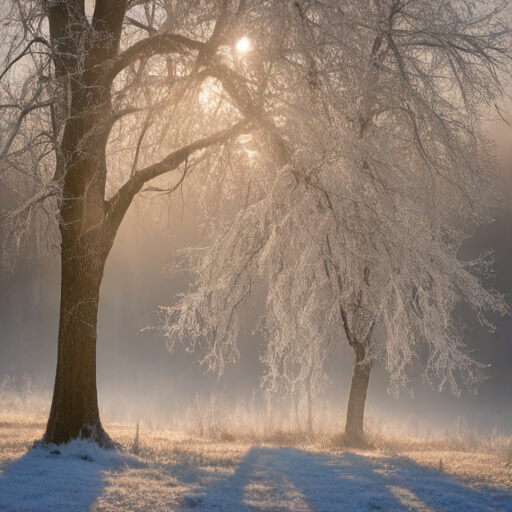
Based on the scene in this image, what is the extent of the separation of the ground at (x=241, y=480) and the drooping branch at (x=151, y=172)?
2572mm

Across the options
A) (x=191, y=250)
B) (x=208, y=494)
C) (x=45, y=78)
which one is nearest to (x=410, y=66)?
(x=191, y=250)

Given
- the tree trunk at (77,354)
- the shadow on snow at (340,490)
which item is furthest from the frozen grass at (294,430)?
the tree trunk at (77,354)

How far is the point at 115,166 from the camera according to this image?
327 inches

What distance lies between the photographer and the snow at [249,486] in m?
4.24

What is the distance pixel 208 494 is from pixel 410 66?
199 inches

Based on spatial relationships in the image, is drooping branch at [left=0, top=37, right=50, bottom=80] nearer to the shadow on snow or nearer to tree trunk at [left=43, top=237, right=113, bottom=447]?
tree trunk at [left=43, top=237, right=113, bottom=447]

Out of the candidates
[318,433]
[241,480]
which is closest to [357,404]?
[318,433]

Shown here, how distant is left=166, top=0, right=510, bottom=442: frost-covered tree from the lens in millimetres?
5473

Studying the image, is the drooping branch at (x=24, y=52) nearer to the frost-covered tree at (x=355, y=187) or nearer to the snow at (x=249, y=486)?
the frost-covered tree at (x=355, y=187)

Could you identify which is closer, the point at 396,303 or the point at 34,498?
the point at 34,498

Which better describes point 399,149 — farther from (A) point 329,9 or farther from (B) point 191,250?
(B) point 191,250

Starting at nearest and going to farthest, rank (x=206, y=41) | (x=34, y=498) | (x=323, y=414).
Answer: (x=34, y=498) → (x=206, y=41) → (x=323, y=414)

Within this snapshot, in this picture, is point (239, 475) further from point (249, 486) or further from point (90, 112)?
point (90, 112)

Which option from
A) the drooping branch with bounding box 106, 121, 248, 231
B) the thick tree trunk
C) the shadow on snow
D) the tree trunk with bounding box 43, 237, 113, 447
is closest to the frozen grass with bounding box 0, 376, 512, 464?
the thick tree trunk
